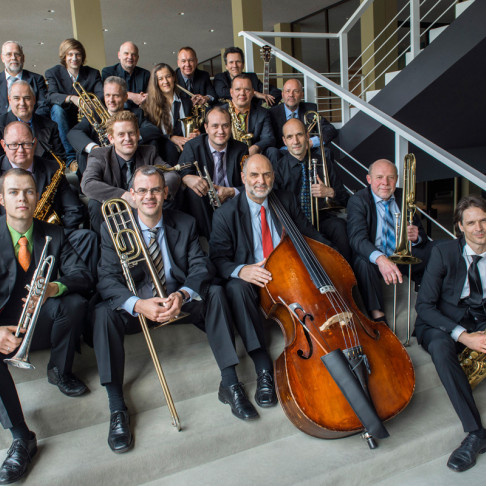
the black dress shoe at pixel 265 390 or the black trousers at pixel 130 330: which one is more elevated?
the black trousers at pixel 130 330

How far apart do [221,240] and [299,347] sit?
2.85 ft

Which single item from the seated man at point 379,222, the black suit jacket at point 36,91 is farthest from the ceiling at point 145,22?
the seated man at point 379,222

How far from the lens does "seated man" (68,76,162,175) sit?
11.1 ft

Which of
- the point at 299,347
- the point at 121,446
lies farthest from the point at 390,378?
the point at 121,446

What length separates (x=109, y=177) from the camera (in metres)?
2.98

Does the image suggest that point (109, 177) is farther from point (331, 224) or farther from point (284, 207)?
point (331, 224)

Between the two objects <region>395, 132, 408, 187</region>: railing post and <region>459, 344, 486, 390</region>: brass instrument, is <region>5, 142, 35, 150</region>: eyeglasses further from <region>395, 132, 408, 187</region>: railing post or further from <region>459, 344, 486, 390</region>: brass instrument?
<region>459, 344, 486, 390</region>: brass instrument

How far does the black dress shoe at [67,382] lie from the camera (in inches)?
83.0

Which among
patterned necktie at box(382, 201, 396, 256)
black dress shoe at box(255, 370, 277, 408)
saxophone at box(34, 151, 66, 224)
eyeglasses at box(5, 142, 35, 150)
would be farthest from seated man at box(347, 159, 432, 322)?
eyeglasses at box(5, 142, 35, 150)

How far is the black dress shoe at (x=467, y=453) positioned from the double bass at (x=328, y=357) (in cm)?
36

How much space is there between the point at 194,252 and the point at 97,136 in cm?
164

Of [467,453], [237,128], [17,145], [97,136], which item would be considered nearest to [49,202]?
[17,145]

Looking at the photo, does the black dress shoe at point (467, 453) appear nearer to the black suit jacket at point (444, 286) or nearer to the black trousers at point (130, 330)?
the black suit jacket at point (444, 286)

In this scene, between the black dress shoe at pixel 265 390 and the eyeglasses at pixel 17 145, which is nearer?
the black dress shoe at pixel 265 390
